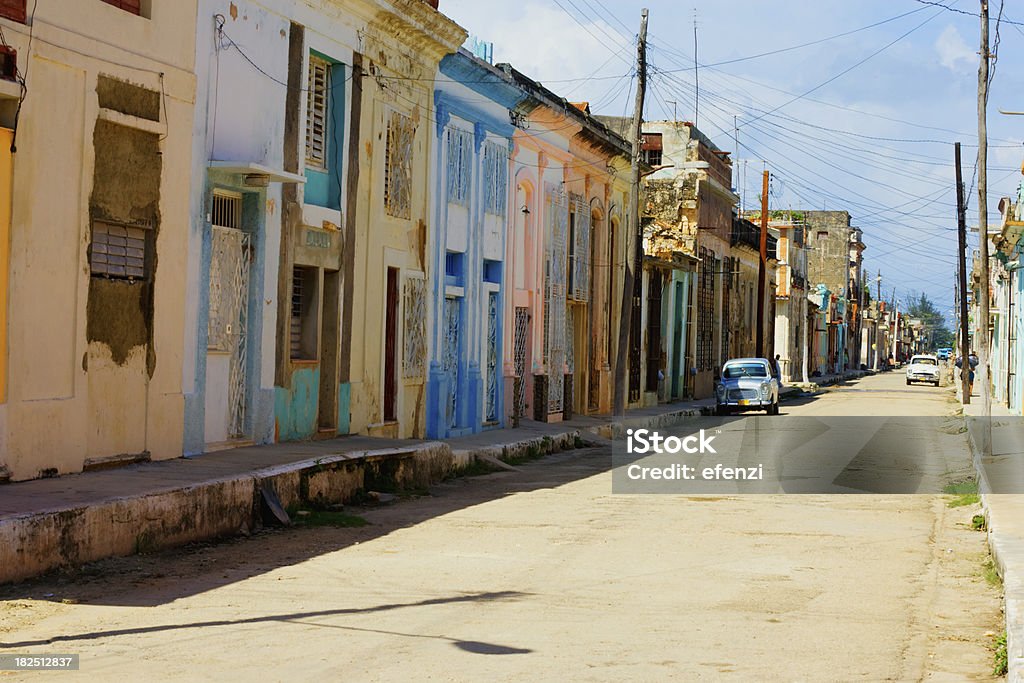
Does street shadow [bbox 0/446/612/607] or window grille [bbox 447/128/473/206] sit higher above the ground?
window grille [bbox 447/128/473/206]

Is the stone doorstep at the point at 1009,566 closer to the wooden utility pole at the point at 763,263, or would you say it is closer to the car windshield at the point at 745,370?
the car windshield at the point at 745,370

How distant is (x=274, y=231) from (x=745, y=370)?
24787 millimetres

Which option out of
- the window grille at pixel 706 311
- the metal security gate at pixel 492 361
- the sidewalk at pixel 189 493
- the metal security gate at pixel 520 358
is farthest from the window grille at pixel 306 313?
the window grille at pixel 706 311

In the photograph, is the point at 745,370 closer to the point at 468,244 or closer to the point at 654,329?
the point at 654,329

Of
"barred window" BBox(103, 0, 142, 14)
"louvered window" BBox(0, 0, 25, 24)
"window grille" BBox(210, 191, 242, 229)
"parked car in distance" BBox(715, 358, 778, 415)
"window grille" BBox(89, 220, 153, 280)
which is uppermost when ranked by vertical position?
"barred window" BBox(103, 0, 142, 14)

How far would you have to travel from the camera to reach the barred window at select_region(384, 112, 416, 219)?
808 inches

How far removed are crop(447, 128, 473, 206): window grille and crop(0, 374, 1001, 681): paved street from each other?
972 cm

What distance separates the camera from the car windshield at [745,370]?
129ft

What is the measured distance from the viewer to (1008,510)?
13812mm

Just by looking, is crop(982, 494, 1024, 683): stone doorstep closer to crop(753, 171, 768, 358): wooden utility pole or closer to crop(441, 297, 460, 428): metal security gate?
crop(441, 297, 460, 428): metal security gate

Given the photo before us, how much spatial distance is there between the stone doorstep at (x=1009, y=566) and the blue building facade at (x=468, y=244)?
946 cm

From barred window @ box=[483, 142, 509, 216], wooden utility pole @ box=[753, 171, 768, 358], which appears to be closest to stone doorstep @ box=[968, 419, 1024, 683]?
barred window @ box=[483, 142, 509, 216]

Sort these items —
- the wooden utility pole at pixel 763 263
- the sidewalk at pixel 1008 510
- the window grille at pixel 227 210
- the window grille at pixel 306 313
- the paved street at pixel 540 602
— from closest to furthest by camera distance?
the paved street at pixel 540 602 → the sidewalk at pixel 1008 510 → the window grille at pixel 227 210 → the window grille at pixel 306 313 → the wooden utility pole at pixel 763 263

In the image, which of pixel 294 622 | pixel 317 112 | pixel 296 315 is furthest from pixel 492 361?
pixel 294 622
